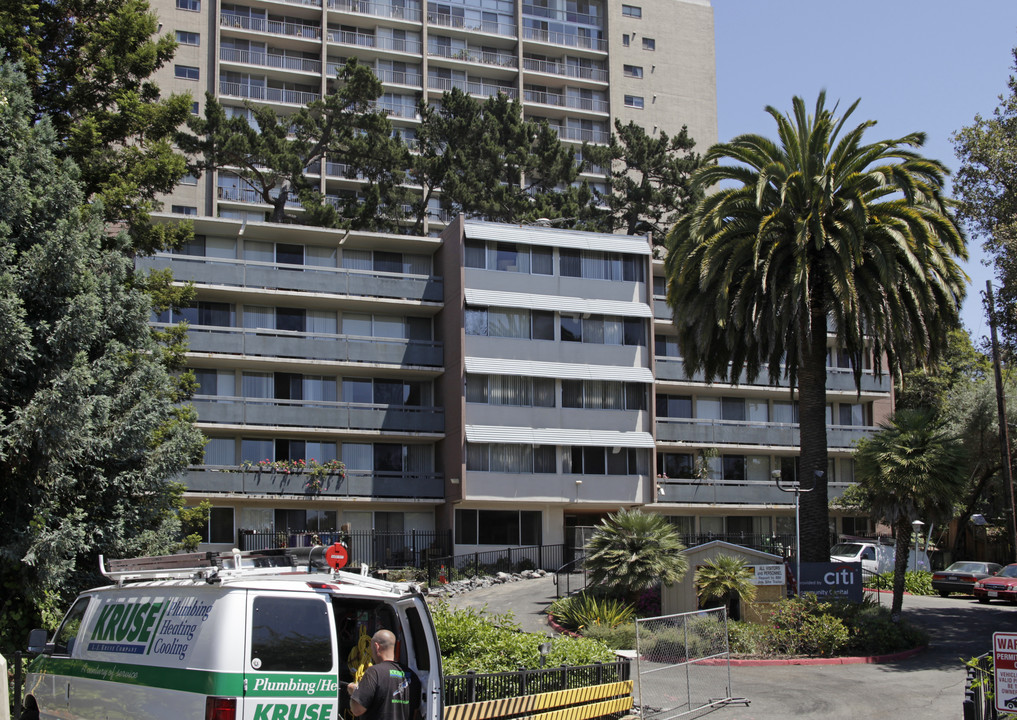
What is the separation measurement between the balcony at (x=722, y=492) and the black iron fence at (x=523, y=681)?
31.3 m

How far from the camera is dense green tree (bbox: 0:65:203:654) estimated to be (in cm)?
→ 1645

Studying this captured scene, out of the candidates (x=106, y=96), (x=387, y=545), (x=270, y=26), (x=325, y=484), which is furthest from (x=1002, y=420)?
(x=270, y=26)

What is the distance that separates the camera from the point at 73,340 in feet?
57.2

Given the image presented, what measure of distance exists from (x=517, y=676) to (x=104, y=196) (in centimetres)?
1515

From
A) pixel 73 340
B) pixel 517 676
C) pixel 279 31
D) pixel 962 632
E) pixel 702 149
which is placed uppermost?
pixel 279 31

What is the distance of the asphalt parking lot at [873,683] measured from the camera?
55.4 ft

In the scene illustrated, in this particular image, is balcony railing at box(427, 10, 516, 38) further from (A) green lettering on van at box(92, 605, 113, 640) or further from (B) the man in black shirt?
(B) the man in black shirt

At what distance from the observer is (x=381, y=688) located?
923 centimetres

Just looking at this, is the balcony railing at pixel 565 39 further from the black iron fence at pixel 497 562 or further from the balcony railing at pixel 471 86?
the black iron fence at pixel 497 562

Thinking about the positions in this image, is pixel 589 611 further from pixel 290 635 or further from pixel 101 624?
pixel 290 635

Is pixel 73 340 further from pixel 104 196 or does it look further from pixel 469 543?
pixel 469 543

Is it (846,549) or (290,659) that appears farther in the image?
(846,549)

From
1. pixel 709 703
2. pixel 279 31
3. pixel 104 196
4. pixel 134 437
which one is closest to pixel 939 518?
pixel 709 703

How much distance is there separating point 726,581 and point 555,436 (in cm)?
1995
